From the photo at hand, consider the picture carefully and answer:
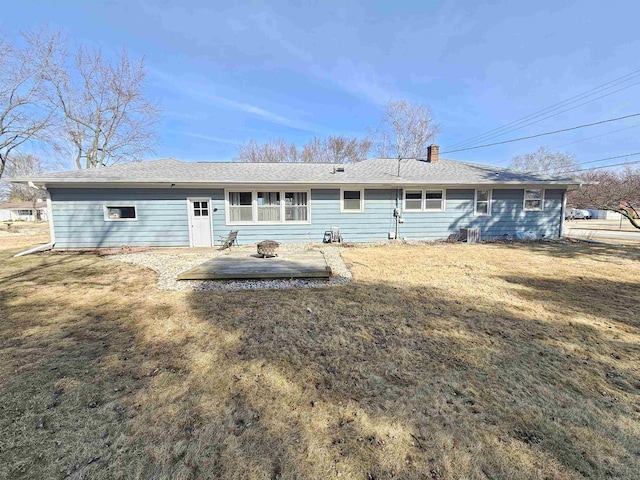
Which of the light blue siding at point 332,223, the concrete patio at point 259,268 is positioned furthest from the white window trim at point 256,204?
the concrete patio at point 259,268

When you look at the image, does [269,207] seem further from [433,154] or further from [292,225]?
[433,154]

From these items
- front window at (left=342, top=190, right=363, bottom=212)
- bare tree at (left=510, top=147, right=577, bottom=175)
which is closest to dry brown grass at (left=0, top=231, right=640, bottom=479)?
front window at (left=342, top=190, right=363, bottom=212)

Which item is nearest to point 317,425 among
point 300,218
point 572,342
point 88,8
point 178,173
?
point 572,342

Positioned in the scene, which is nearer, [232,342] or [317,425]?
[317,425]

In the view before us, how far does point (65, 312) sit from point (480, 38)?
18.7 metres

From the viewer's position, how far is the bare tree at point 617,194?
564 inches

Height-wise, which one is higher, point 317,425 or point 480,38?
point 480,38

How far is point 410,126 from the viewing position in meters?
24.5

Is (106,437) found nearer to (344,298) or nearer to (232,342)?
(232,342)

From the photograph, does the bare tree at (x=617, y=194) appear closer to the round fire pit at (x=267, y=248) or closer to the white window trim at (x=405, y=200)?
the white window trim at (x=405, y=200)

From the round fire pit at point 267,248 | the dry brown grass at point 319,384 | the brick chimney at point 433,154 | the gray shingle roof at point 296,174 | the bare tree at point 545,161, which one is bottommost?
the dry brown grass at point 319,384

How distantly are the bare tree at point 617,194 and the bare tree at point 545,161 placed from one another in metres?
16.4

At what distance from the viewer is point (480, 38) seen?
13836 mm

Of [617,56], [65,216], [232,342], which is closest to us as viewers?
[232,342]
